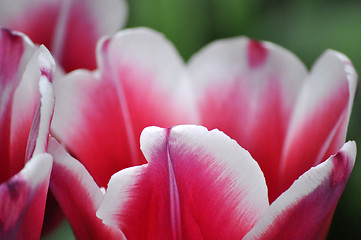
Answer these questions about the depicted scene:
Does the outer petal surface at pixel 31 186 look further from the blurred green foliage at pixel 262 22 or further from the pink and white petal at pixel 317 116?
the blurred green foliage at pixel 262 22

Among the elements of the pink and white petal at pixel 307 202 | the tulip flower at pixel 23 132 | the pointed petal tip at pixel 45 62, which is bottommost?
the pink and white petal at pixel 307 202

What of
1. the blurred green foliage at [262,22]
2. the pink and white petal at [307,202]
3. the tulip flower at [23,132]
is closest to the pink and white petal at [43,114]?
the tulip flower at [23,132]

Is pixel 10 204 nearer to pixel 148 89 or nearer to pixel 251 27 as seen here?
pixel 148 89

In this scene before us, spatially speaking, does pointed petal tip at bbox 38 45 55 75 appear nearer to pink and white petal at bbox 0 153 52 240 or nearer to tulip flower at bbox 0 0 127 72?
pink and white petal at bbox 0 153 52 240

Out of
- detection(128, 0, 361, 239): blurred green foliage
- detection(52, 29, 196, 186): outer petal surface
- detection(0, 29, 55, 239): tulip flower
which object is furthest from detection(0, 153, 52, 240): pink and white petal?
detection(128, 0, 361, 239): blurred green foliage

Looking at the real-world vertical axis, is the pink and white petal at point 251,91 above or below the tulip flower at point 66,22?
below

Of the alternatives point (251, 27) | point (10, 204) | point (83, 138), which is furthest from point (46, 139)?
point (251, 27)

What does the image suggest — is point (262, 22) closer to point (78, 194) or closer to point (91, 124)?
point (91, 124)
